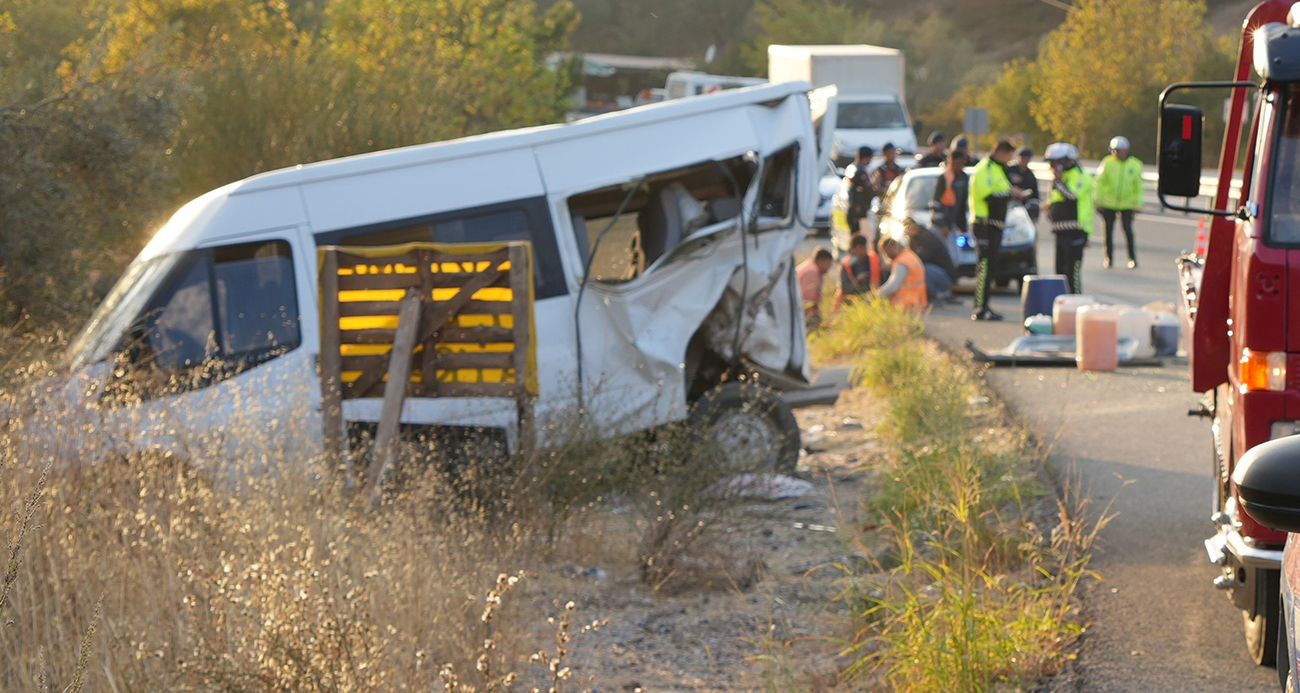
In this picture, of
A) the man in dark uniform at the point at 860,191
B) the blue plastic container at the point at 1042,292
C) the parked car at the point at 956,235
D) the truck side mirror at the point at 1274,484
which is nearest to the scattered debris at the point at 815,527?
the truck side mirror at the point at 1274,484

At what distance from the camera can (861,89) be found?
116 ft

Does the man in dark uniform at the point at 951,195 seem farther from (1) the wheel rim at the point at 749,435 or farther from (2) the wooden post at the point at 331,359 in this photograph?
(2) the wooden post at the point at 331,359

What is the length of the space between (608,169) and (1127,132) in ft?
138

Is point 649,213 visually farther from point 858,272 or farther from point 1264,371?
point 858,272

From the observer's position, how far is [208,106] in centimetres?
1627

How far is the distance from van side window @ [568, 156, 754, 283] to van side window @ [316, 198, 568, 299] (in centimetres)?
26

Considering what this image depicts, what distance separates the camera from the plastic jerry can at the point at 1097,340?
11594mm

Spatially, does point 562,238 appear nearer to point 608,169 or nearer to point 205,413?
point 608,169

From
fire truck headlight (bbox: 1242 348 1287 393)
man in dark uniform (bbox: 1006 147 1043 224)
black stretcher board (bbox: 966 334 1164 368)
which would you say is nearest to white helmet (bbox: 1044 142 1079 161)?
man in dark uniform (bbox: 1006 147 1043 224)

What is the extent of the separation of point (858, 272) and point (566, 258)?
825 centimetres

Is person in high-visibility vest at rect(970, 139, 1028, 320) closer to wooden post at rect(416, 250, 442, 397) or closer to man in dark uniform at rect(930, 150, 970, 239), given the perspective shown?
man in dark uniform at rect(930, 150, 970, 239)

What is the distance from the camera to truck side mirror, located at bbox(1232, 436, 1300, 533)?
255cm

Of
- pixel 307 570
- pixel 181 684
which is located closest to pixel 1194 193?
pixel 307 570

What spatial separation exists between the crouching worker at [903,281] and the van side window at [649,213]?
6.08 metres
